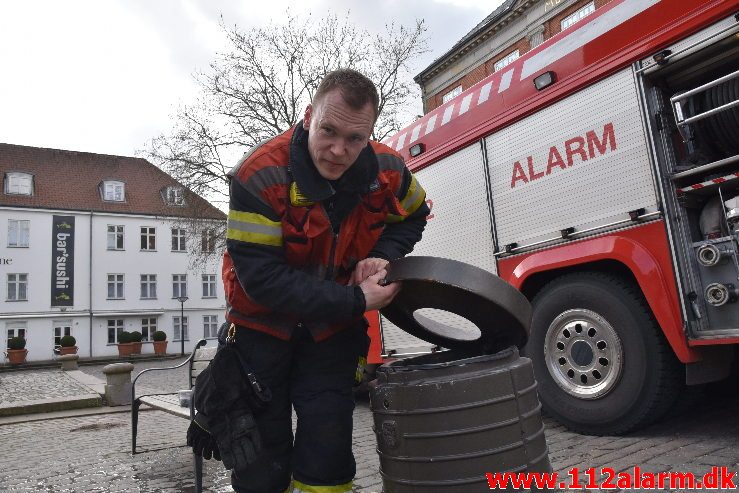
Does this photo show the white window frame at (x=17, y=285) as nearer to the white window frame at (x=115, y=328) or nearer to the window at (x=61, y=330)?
the window at (x=61, y=330)

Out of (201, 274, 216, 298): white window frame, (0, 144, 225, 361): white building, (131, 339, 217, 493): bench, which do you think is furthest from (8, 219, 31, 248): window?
(131, 339, 217, 493): bench

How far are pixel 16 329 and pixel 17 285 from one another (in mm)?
2349

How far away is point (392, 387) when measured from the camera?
1896 millimetres

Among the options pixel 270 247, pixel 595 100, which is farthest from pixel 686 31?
pixel 270 247

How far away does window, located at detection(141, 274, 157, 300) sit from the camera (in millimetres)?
35000

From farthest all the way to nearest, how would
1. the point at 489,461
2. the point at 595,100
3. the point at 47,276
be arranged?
the point at 47,276, the point at 595,100, the point at 489,461

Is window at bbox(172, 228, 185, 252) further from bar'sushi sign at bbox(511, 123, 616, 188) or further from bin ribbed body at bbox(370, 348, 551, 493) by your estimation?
bin ribbed body at bbox(370, 348, 551, 493)

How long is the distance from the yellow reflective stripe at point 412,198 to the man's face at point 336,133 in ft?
1.51

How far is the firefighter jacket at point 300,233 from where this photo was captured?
201cm

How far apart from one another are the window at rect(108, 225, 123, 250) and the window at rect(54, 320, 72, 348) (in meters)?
4.78

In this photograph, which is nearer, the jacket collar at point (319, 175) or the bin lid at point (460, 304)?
the bin lid at point (460, 304)

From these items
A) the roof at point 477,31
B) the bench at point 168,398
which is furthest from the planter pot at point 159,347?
the bench at point 168,398

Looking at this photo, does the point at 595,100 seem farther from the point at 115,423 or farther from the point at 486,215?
the point at 115,423

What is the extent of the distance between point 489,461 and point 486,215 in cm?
341
